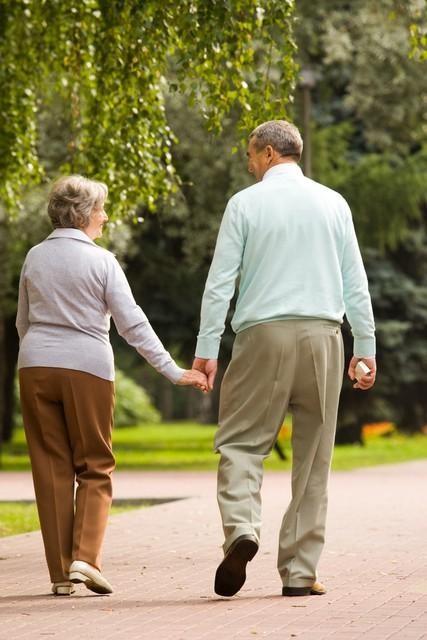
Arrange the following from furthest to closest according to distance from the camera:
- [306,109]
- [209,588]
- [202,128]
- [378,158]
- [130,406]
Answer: [130,406], [378,158], [202,128], [306,109], [209,588]

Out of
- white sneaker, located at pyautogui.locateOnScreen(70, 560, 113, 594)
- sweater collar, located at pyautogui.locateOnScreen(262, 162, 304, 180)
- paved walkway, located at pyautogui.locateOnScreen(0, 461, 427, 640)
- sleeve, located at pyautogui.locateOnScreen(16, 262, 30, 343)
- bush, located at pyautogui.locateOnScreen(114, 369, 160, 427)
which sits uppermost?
sweater collar, located at pyautogui.locateOnScreen(262, 162, 304, 180)

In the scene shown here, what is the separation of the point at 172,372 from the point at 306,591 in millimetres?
1130

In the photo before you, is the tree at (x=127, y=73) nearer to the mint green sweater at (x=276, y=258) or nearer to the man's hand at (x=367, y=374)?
the mint green sweater at (x=276, y=258)

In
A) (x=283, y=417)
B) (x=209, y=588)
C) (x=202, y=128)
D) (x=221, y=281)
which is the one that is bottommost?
(x=209, y=588)

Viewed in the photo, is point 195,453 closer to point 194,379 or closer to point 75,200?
point 75,200

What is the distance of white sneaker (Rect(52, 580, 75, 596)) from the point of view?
22.8 feet

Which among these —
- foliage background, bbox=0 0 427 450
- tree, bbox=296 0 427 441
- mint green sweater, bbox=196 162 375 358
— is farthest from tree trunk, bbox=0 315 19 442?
mint green sweater, bbox=196 162 375 358

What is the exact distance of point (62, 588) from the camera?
6965 mm

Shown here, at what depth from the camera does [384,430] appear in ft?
119

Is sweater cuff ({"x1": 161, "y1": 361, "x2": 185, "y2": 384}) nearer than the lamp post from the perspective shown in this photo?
Yes

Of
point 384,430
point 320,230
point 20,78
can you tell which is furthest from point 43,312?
point 384,430

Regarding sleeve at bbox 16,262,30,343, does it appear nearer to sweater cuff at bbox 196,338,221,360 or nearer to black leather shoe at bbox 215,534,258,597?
sweater cuff at bbox 196,338,221,360

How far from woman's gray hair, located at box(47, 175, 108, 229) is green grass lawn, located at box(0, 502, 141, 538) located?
4.25 metres

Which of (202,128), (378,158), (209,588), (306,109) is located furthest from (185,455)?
(209,588)
